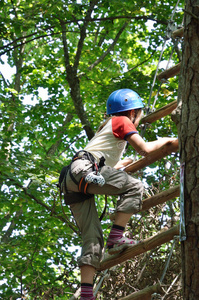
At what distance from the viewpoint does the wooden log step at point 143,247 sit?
2781 mm

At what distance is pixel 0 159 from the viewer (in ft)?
23.6

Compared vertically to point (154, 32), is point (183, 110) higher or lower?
lower

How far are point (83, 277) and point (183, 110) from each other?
1.37 meters

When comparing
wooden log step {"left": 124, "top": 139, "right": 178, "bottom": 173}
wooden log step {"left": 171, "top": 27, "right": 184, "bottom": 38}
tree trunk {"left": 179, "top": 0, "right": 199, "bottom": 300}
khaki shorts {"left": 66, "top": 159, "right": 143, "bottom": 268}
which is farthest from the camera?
wooden log step {"left": 171, "top": 27, "right": 184, "bottom": 38}

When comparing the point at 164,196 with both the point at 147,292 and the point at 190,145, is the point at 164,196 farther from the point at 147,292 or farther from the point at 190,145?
the point at 190,145

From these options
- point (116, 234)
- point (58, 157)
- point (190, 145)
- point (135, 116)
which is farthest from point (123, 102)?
point (58, 157)

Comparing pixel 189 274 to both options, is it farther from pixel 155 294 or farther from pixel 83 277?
→ pixel 83 277

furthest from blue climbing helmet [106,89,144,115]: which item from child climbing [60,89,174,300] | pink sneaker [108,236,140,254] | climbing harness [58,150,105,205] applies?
pink sneaker [108,236,140,254]

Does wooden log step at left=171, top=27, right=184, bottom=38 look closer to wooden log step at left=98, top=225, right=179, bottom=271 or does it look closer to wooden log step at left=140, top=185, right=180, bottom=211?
wooden log step at left=140, top=185, right=180, bottom=211

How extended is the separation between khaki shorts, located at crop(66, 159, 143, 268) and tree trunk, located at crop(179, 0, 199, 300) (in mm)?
802

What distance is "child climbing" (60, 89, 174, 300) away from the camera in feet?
10.5

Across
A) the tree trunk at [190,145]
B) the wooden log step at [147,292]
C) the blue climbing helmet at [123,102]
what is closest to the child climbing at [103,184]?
the blue climbing helmet at [123,102]

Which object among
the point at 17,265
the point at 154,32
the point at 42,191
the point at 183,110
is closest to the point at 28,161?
the point at 42,191

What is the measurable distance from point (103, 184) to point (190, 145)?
85cm
